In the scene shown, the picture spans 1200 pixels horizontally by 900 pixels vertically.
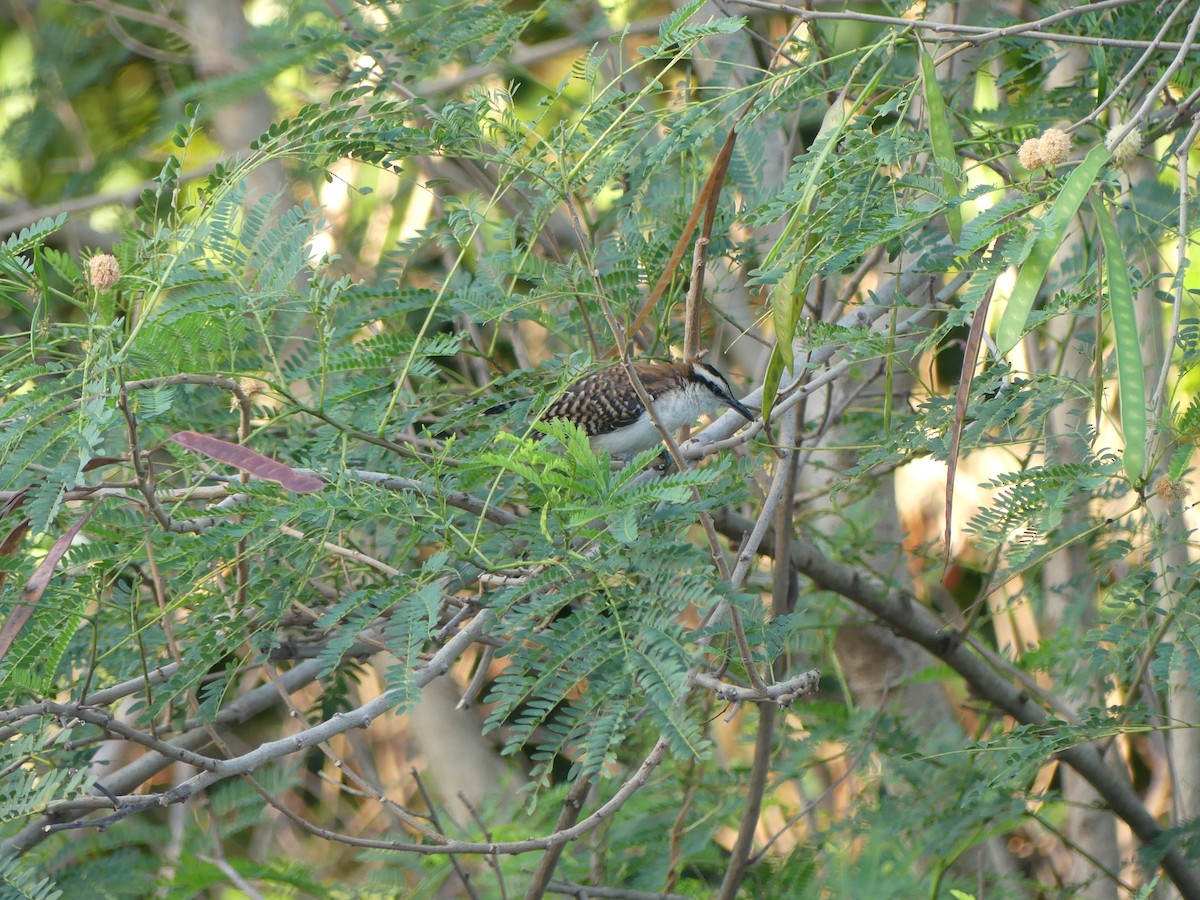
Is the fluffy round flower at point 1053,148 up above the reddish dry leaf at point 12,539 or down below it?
above

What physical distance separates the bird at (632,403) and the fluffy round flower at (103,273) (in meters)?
2.38

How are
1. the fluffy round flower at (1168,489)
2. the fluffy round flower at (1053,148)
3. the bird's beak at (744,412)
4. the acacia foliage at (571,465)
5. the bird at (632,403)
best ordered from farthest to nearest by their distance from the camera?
the bird at (632,403) → the bird's beak at (744,412) → the fluffy round flower at (1168,489) → the acacia foliage at (571,465) → the fluffy round flower at (1053,148)

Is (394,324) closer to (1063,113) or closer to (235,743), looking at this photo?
(1063,113)

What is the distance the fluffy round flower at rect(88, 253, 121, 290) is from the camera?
2.02 meters

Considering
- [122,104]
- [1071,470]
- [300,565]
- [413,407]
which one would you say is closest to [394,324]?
[413,407]

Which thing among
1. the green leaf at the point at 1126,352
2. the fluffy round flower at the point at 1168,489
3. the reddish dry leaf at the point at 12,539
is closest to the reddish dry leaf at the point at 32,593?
the reddish dry leaf at the point at 12,539

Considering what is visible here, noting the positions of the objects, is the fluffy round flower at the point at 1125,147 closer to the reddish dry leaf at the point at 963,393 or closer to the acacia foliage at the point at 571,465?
the acacia foliage at the point at 571,465

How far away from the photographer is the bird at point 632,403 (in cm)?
443

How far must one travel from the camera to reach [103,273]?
2.03m

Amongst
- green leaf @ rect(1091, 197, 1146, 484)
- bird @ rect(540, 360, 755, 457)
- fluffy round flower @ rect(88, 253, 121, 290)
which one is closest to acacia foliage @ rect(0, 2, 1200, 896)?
green leaf @ rect(1091, 197, 1146, 484)

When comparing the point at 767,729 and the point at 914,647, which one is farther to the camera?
the point at 914,647

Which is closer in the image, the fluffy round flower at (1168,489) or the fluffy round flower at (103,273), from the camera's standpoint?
the fluffy round flower at (103,273)

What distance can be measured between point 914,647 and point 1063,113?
7.50ft

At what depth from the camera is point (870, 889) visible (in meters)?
3.34
